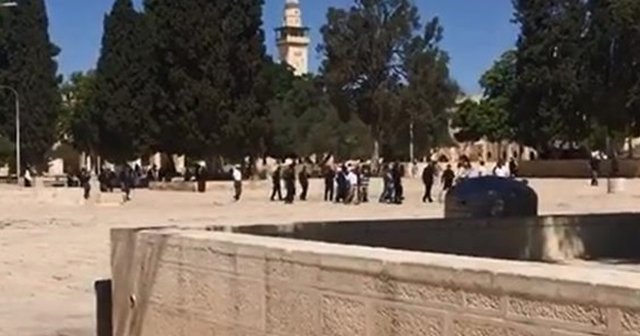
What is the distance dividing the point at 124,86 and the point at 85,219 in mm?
43344

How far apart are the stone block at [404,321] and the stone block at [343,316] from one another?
0.10m

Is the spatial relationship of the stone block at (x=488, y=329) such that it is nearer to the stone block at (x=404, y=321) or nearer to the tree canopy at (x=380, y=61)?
the stone block at (x=404, y=321)

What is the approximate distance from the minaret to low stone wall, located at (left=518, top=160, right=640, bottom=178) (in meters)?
86.9

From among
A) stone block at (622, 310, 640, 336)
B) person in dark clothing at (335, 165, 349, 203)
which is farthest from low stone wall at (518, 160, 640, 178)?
stone block at (622, 310, 640, 336)

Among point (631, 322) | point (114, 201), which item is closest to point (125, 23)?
point (114, 201)

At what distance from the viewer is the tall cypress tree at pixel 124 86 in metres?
75.4

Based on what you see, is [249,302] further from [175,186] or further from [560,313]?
[175,186]

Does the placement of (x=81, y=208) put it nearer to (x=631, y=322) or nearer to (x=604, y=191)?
(x=604, y=191)

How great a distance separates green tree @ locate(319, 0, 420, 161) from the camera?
86.6 meters

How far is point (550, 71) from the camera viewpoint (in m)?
74.6

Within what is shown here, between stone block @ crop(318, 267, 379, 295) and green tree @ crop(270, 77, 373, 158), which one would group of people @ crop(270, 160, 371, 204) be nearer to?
stone block @ crop(318, 267, 379, 295)

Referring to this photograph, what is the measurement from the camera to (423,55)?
87625 mm

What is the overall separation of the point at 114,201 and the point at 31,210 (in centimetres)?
495

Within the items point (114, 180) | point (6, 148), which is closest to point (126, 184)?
point (114, 180)
